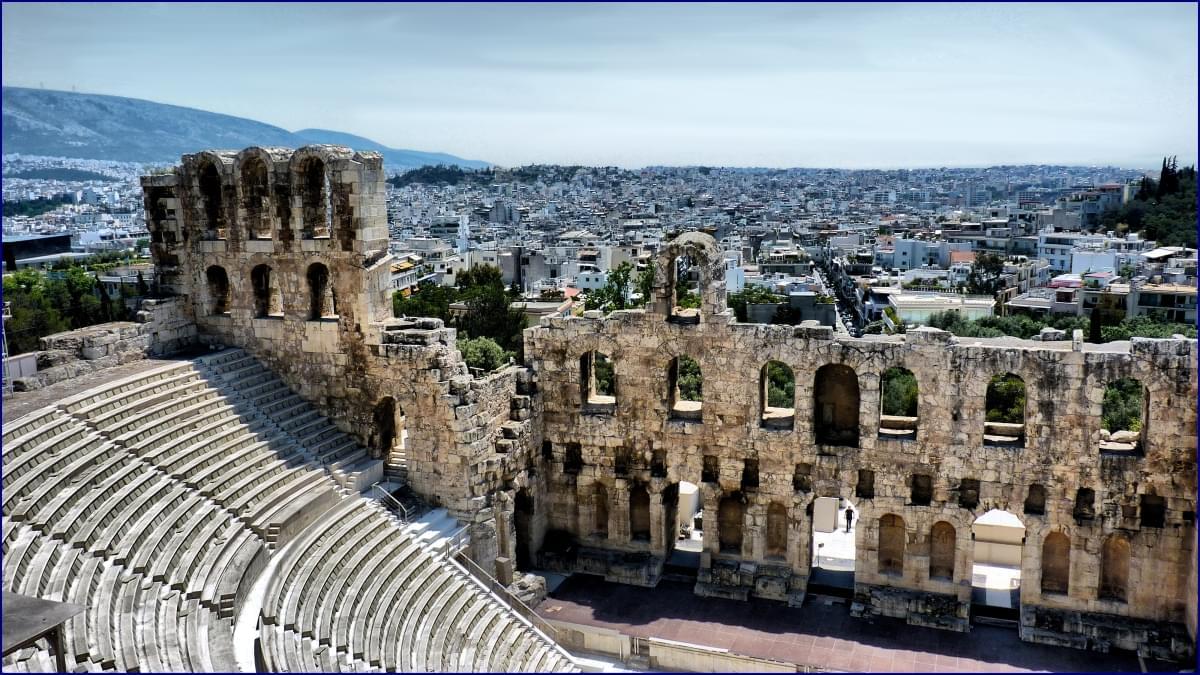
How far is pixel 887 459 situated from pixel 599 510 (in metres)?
8.36

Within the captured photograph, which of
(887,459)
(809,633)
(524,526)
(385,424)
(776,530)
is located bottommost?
(809,633)

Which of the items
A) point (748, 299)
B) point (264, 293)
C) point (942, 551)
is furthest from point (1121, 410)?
point (748, 299)

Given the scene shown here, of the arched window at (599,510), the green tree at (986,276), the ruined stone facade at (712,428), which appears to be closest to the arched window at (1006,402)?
the ruined stone facade at (712,428)

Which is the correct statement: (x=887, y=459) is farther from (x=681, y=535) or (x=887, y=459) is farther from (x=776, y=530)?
(x=681, y=535)

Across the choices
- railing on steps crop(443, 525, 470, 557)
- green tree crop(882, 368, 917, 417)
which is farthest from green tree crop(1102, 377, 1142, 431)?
railing on steps crop(443, 525, 470, 557)

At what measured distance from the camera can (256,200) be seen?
26.0 meters

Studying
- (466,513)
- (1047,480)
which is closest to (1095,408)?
(1047,480)

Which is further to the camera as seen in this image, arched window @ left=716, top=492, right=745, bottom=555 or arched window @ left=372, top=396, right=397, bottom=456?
arched window @ left=716, top=492, right=745, bottom=555

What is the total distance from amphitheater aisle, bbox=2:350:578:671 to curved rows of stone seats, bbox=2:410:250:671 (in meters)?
0.04

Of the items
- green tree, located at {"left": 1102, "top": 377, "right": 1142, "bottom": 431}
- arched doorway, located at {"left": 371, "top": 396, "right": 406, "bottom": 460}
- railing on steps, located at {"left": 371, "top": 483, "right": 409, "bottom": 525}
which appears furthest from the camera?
green tree, located at {"left": 1102, "top": 377, "right": 1142, "bottom": 431}

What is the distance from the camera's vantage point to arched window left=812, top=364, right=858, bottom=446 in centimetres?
Result: 2608

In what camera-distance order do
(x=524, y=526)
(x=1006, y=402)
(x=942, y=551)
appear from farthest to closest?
(x=1006, y=402) → (x=524, y=526) → (x=942, y=551)

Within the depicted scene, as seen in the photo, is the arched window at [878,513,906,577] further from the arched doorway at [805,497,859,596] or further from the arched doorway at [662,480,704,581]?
the arched doorway at [662,480,704,581]

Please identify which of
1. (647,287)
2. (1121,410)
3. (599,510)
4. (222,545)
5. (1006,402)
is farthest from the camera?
(647,287)
